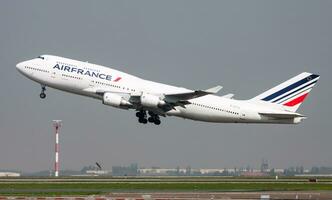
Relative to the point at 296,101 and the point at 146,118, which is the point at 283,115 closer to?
the point at 296,101

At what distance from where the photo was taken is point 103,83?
81625 millimetres

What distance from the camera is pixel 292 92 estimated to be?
85.9m

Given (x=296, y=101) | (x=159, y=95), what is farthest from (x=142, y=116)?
(x=296, y=101)

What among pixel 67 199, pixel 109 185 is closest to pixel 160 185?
pixel 109 185

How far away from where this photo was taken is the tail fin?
85.3 metres

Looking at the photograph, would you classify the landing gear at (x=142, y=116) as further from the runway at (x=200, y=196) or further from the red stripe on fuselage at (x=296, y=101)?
the runway at (x=200, y=196)

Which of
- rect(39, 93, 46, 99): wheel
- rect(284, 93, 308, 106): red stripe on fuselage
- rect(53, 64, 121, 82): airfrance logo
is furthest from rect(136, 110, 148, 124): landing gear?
rect(284, 93, 308, 106): red stripe on fuselage

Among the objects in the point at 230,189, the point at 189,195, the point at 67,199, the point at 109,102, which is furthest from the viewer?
the point at 109,102

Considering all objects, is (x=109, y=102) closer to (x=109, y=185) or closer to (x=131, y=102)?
(x=131, y=102)

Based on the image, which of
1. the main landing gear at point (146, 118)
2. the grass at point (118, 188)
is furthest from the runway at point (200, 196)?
the main landing gear at point (146, 118)

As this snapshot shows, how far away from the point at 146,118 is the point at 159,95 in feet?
16.3

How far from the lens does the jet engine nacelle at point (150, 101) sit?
265 ft

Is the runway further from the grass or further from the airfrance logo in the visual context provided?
the airfrance logo

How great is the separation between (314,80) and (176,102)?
675 inches
